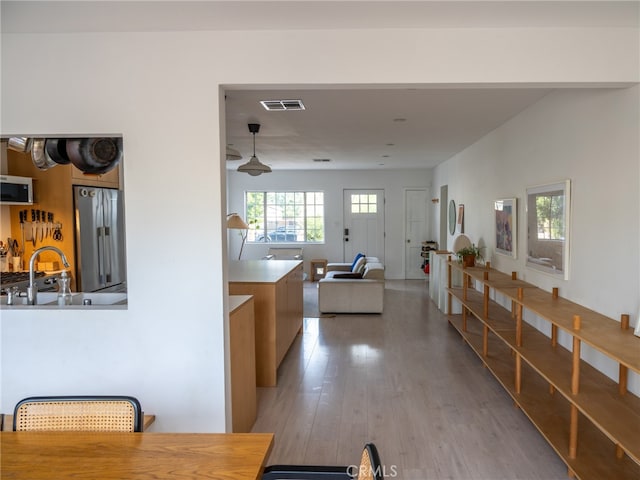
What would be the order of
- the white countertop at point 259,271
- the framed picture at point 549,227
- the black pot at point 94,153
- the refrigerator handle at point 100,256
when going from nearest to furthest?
the black pot at point 94,153 < the framed picture at point 549,227 < the white countertop at point 259,271 < the refrigerator handle at point 100,256

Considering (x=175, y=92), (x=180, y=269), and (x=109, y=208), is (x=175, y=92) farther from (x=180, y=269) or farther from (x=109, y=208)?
(x=109, y=208)

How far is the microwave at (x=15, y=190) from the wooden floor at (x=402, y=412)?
321cm

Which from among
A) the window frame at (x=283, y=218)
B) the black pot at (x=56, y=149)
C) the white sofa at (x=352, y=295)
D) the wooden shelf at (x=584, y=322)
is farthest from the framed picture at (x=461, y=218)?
the black pot at (x=56, y=149)

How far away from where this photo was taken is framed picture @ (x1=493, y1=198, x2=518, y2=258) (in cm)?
402

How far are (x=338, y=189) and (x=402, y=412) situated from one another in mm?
6951

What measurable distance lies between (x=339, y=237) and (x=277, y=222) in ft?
4.98

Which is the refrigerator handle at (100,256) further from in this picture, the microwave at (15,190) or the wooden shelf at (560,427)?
the wooden shelf at (560,427)

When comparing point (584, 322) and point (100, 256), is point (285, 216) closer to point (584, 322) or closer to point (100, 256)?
point (100, 256)

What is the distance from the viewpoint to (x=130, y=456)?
52.3 inches

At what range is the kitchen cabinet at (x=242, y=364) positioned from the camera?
2529 mm

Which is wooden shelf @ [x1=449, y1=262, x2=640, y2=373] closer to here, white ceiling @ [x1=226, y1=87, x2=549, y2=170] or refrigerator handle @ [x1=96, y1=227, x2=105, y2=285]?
white ceiling @ [x1=226, y1=87, x2=549, y2=170]

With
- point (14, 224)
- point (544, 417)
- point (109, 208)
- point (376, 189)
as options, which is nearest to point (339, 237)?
point (376, 189)

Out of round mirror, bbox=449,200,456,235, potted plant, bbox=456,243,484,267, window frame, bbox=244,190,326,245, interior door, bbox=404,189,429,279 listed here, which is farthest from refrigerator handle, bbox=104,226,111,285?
interior door, bbox=404,189,429,279

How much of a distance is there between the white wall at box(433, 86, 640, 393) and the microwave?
16.5 feet
